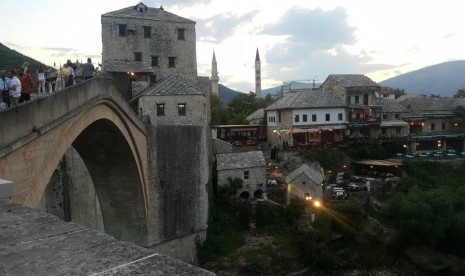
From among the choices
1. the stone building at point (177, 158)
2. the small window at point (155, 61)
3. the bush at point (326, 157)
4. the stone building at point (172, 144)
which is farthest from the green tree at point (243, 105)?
the stone building at point (177, 158)

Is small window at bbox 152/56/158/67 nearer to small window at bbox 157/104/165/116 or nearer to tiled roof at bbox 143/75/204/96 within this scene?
tiled roof at bbox 143/75/204/96

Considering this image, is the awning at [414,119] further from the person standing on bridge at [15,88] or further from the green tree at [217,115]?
the person standing on bridge at [15,88]

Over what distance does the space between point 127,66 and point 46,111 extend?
667 inches

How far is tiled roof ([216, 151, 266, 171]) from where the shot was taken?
32.8 meters

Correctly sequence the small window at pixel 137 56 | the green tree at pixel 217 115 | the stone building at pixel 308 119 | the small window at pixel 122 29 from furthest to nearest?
the green tree at pixel 217 115
the stone building at pixel 308 119
the small window at pixel 137 56
the small window at pixel 122 29

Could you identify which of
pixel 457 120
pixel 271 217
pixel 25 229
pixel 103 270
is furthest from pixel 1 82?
pixel 457 120

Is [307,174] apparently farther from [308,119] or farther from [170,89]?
[170,89]

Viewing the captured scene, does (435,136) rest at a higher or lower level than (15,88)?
lower

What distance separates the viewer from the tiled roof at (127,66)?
27.7m

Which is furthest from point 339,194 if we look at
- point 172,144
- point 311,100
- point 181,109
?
point 172,144

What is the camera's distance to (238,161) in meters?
33.3

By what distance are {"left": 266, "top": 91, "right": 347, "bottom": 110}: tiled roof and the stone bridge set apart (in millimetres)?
24813

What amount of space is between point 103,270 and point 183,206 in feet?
71.7

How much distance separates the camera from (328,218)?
30.7 meters
